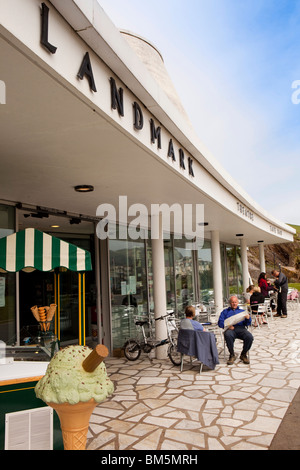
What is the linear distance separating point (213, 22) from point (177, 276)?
807cm

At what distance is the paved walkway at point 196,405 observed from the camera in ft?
12.2

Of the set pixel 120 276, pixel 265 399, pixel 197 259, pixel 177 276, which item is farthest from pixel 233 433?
pixel 197 259

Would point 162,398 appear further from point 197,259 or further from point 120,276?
point 197,259

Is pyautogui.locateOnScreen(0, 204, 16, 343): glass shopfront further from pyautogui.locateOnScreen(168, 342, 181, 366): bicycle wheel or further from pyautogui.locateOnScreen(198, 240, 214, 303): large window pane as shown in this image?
pyautogui.locateOnScreen(198, 240, 214, 303): large window pane

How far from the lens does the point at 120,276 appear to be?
895cm

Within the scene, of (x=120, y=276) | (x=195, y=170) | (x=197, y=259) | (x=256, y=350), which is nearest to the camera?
(x=195, y=170)

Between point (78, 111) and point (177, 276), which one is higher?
point (78, 111)

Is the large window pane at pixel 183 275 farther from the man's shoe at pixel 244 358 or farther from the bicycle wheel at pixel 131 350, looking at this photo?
the man's shoe at pixel 244 358

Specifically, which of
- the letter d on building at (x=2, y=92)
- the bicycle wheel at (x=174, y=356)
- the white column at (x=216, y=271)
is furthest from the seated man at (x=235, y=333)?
the letter d on building at (x=2, y=92)

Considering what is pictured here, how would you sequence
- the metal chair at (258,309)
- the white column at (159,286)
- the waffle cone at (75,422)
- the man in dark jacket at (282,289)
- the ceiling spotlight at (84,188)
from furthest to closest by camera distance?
the man in dark jacket at (282,289), the metal chair at (258,309), the white column at (159,286), the ceiling spotlight at (84,188), the waffle cone at (75,422)

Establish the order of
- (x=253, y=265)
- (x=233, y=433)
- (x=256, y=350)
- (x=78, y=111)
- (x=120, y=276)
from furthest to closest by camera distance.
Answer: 1. (x=253, y=265)
2. (x=120, y=276)
3. (x=256, y=350)
4. (x=233, y=433)
5. (x=78, y=111)

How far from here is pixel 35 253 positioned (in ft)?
13.6

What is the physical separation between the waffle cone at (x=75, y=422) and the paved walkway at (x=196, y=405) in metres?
1.37

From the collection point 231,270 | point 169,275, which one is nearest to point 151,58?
point 169,275
